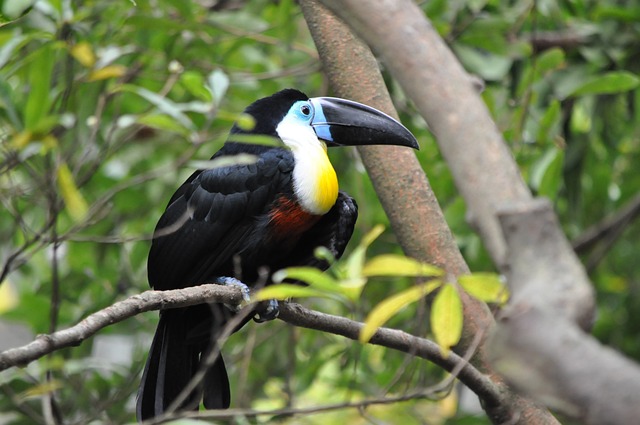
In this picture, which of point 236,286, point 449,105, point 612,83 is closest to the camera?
point 449,105

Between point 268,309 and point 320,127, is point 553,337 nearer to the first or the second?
point 268,309

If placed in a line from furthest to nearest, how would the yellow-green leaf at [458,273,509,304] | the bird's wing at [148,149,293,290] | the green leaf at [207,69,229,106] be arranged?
the bird's wing at [148,149,293,290], the green leaf at [207,69,229,106], the yellow-green leaf at [458,273,509,304]

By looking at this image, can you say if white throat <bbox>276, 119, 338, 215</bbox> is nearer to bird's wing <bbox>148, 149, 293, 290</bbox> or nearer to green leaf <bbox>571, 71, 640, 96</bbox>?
bird's wing <bbox>148, 149, 293, 290</bbox>

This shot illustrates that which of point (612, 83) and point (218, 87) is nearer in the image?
point (218, 87)

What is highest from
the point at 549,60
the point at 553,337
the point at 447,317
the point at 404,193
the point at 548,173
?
the point at 553,337

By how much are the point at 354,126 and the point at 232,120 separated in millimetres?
506

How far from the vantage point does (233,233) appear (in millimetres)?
2965

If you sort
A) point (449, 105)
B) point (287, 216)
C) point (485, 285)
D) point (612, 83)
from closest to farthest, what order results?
1. point (449, 105)
2. point (485, 285)
3. point (287, 216)
4. point (612, 83)

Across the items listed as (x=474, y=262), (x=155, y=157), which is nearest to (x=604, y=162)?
(x=474, y=262)

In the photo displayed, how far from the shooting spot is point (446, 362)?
244 cm

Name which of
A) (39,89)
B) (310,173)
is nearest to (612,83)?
(310,173)

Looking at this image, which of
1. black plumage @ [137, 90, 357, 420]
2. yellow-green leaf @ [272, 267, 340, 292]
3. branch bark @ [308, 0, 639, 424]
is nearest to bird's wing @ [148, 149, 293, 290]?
black plumage @ [137, 90, 357, 420]

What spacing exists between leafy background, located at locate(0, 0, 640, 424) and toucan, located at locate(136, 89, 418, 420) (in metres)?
0.26

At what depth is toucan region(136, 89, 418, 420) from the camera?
2.92m
